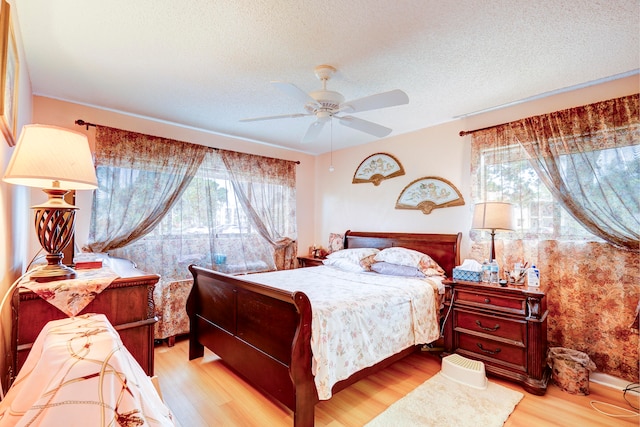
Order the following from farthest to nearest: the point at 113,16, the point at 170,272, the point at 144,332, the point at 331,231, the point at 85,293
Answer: the point at 331,231
the point at 170,272
the point at 113,16
the point at 144,332
the point at 85,293

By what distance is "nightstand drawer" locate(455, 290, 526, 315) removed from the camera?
254cm

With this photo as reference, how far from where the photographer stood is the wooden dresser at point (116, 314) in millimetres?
1375

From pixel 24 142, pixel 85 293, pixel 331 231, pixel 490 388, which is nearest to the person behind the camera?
pixel 24 142

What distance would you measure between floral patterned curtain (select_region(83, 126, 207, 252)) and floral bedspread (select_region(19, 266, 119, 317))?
1.94m

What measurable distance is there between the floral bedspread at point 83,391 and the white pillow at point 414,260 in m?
2.89

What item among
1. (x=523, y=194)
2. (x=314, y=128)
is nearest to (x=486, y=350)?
(x=523, y=194)

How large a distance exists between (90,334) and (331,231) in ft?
13.8

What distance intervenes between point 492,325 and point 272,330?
1979 mm

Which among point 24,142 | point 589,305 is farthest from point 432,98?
point 24,142

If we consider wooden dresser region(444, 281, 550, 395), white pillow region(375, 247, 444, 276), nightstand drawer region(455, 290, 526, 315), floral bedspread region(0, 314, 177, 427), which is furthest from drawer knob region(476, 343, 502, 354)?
floral bedspread region(0, 314, 177, 427)

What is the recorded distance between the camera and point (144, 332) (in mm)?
1706

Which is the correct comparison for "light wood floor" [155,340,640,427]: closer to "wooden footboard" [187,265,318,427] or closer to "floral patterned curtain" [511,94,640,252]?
"wooden footboard" [187,265,318,427]

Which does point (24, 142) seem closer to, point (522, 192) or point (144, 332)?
point (144, 332)

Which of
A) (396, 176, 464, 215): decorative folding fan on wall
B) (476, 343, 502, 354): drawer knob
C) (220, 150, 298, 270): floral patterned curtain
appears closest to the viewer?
(476, 343, 502, 354): drawer knob
